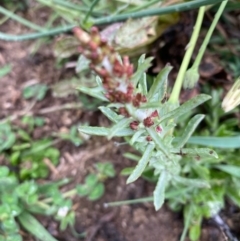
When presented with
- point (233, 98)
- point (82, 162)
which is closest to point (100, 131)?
point (233, 98)

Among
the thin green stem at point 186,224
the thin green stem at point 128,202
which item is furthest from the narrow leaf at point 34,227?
the thin green stem at point 186,224

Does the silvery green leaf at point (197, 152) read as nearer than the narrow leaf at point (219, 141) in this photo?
Yes

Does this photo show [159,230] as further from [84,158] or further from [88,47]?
[88,47]

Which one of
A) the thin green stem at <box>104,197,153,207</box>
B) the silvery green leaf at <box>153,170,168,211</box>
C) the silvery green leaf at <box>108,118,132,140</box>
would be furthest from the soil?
the silvery green leaf at <box>108,118,132,140</box>

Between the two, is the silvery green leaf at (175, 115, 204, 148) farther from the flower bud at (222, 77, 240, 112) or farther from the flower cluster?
the flower cluster

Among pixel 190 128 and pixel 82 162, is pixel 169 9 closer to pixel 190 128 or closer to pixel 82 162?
pixel 190 128

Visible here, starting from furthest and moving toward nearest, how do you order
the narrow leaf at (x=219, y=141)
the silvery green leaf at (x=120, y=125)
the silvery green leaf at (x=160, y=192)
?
1. the narrow leaf at (x=219, y=141)
2. the silvery green leaf at (x=160, y=192)
3. the silvery green leaf at (x=120, y=125)

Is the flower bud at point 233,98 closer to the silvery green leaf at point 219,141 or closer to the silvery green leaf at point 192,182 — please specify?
the silvery green leaf at point 219,141
